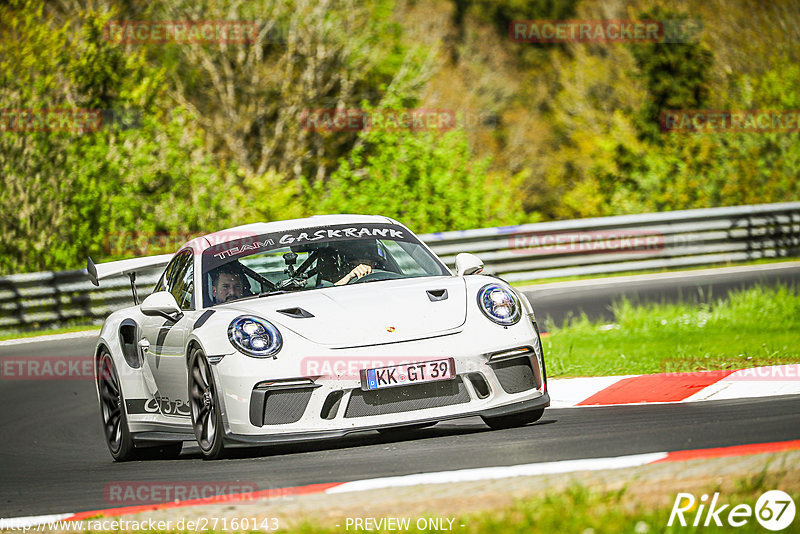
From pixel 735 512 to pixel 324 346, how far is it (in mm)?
2819

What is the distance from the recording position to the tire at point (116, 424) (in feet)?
26.9

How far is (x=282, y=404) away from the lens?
6535 mm

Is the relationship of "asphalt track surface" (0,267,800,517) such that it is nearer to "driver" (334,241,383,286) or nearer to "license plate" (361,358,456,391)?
"license plate" (361,358,456,391)

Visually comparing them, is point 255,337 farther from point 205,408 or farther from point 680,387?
point 680,387

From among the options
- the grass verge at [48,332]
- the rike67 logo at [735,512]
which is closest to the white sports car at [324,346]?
the rike67 logo at [735,512]

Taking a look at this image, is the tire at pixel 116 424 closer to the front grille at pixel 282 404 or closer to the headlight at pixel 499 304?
the front grille at pixel 282 404

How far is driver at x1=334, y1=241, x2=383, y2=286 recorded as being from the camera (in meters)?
7.86

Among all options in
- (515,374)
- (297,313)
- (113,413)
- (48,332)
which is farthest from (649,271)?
(297,313)

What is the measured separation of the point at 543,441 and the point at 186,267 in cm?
287

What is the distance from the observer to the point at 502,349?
677 centimetres

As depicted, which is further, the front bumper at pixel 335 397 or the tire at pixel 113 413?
the tire at pixel 113 413

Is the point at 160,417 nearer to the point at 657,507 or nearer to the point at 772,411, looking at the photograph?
the point at 772,411

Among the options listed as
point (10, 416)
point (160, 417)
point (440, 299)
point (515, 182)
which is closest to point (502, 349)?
point (440, 299)

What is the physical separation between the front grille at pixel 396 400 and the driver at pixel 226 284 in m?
1.36
